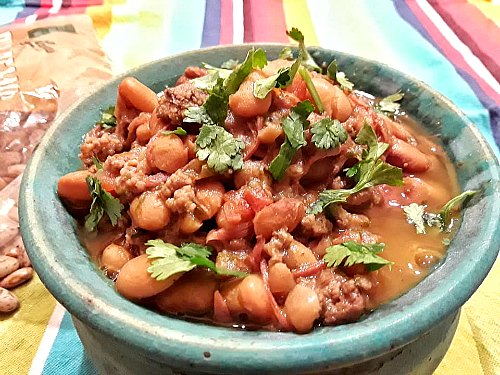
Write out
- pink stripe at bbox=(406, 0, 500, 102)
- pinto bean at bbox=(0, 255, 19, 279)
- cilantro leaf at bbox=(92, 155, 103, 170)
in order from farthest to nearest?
pink stripe at bbox=(406, 0, 500, 102), pinto bean at bbox=(0, 255, 19, 279), cilantro leaf at bbox=(92, 155, 103, 170)

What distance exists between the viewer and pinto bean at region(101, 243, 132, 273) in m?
1.38

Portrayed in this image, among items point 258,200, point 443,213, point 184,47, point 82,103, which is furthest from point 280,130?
point 184,47

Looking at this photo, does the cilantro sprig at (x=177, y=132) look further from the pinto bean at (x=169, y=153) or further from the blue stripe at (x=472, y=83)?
the blue stripe at (x=472, y=83)

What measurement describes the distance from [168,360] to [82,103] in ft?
3.23

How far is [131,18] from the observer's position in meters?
3.56

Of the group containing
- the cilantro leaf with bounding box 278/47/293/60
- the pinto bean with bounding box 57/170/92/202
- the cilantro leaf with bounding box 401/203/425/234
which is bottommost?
the pinto bean with bounding box 57/170/92/202

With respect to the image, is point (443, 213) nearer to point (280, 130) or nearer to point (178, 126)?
point (280, 130)

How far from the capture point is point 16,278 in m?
2.00

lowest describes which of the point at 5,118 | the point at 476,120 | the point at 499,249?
the point at 5,118

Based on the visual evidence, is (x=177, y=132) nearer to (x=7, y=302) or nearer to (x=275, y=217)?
(x=275, y=217)

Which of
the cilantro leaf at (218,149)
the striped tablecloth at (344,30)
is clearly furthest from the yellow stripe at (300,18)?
the cilantro leaf at (218,149)

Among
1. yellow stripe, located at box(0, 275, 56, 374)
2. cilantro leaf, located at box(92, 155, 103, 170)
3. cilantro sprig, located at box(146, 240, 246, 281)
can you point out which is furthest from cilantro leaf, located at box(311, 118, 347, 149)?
yellow stripe, located at box(0, 275, 56, 374)

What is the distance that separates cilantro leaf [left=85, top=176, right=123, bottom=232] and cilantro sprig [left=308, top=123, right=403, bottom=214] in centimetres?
47

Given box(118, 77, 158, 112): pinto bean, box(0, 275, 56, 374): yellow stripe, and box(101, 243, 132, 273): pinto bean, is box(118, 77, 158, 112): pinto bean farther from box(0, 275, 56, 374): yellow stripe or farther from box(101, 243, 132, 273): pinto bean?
box(0, 275, 56, 374): yellow stripe
